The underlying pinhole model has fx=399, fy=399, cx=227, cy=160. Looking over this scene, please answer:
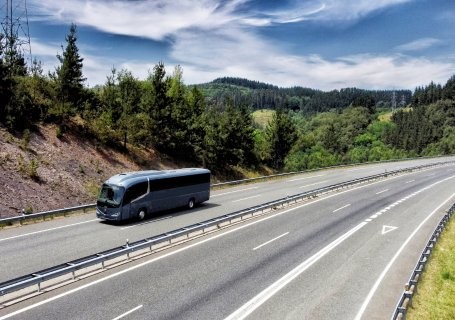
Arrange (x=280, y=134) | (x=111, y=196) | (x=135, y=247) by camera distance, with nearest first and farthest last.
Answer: (x=135, y=247) → (x=111, y=196) → (x=280, y=134)

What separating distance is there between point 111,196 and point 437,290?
18781 mm

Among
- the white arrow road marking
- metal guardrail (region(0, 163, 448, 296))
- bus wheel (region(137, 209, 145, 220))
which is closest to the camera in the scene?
metal guardrail (region(0, 163, 448, 296))

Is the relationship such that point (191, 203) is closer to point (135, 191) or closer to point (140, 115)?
point (135, 191)

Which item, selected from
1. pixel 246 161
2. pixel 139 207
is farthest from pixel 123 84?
pixel 139 207

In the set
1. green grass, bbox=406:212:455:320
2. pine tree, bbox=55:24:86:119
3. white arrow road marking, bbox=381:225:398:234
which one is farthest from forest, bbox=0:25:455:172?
green grass, bbox=406:212:455:320

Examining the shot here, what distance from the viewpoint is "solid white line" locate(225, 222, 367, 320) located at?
13234 millimetres

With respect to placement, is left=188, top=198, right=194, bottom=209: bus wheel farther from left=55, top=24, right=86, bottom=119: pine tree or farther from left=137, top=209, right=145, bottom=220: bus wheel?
left=55, top=24, right=86, bottom=119: pine tree

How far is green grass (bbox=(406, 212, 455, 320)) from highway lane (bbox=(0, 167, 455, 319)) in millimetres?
804

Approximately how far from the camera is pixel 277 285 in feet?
51.5

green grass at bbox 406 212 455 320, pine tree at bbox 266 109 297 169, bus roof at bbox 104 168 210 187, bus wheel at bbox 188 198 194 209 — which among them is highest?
pine tree at bbox 266 109 297 169

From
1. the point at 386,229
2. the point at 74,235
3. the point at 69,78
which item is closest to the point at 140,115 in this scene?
the point at 69,78

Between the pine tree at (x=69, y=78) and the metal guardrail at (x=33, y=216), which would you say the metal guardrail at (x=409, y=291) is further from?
the pine tree at (x=69, y=78)

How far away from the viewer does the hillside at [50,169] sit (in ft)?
96.4

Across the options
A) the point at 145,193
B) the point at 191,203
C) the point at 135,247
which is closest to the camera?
the point at 135,247
